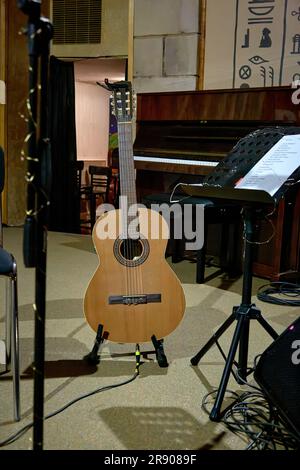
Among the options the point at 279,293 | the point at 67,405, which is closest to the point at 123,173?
the point at 67,405

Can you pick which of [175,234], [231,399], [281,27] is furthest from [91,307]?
[281,27]

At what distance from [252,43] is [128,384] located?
3.22m

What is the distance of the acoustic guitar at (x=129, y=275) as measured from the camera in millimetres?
2088

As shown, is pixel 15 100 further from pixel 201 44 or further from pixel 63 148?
pixel 201 44

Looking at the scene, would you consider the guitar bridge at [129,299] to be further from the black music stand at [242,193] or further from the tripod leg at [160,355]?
the black music stand at [242,193]

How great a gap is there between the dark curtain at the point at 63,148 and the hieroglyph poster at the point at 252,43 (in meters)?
1.87

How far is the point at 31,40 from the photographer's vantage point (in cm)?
94

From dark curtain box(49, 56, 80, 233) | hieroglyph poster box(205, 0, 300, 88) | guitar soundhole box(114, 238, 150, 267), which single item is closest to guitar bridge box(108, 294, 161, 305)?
guitar soundhole box(114, 238, 150, 267)

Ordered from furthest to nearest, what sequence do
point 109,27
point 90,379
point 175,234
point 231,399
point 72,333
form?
point 109,27, point 175,234, point 72,333, point 90,379, point 231,399

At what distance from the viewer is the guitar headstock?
7.11 feet

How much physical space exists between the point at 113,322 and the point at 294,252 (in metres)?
1.95

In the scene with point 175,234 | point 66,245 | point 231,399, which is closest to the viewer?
point 231,399

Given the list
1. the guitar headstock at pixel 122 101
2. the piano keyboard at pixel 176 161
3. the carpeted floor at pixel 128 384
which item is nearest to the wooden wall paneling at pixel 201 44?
the piano keyboard at pixel 176 161

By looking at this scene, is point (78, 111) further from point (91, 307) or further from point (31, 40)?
point (31, 40)
